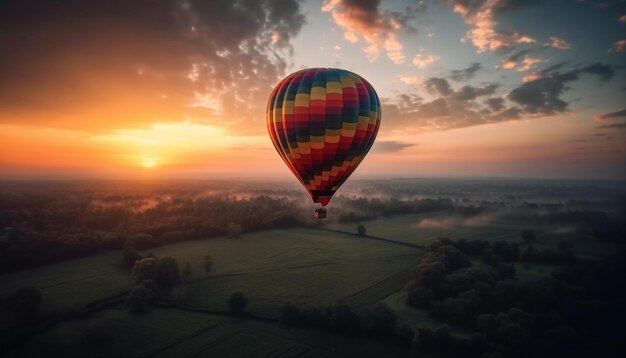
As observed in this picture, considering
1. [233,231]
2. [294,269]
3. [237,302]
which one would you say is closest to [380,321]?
[237,302]

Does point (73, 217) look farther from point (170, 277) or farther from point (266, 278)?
point (266, 278)

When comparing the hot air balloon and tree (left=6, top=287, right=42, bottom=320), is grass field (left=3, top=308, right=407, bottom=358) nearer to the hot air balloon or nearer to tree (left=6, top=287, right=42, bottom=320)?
tree (left=6, top=287, right=42, bottom=320)

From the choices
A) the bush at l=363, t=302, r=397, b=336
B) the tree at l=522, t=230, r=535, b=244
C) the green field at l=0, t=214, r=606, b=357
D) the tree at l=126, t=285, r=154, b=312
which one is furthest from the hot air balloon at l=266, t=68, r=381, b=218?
the tree at l=522, t=230, r=535, b=244

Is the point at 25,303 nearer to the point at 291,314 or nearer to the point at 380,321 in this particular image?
the point at 291,314

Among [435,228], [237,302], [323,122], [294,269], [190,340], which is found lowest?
[190,340]

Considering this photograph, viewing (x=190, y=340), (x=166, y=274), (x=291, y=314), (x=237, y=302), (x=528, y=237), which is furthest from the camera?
(x=528, y=237)

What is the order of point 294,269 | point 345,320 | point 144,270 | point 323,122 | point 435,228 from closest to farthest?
point 323,122
point 345,320
point 144,270
point 294,269
point 435,228

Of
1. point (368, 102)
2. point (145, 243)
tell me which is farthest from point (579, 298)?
point (145, 243)
